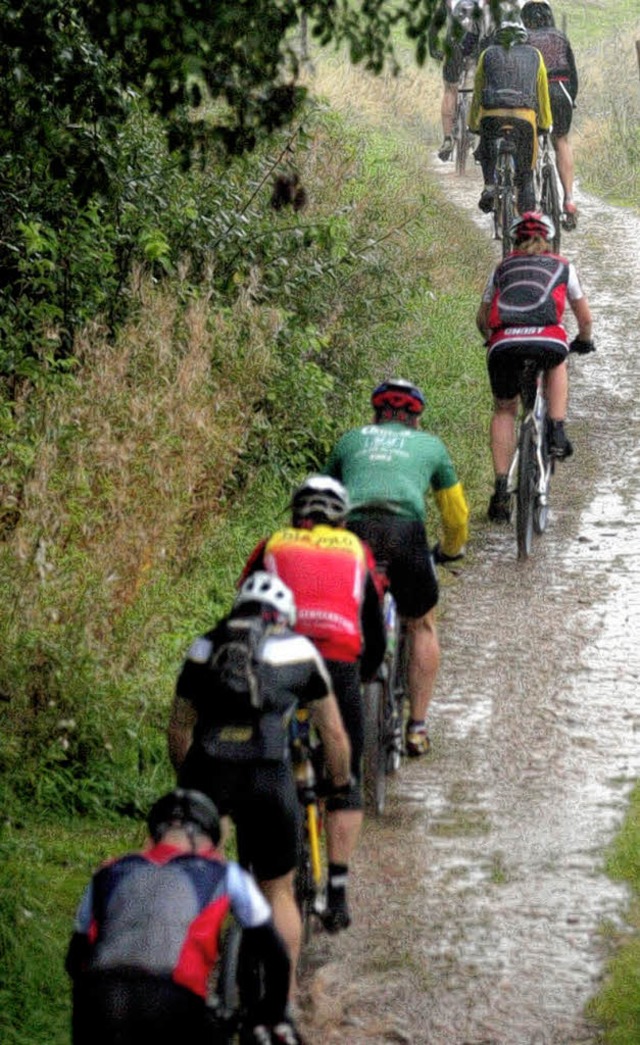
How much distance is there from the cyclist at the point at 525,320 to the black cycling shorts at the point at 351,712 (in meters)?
4.86

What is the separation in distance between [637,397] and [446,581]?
4.73m

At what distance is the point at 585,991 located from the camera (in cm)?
629

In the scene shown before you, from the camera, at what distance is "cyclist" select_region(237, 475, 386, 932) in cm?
628

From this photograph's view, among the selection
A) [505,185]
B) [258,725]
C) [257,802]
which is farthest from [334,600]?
[505,185]

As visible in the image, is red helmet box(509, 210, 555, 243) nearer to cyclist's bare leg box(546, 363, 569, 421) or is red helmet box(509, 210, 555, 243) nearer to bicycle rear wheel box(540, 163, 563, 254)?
cyclist's bare leg box(546, 363, 569, 421)

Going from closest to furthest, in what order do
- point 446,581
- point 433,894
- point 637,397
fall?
point 433,894 < point 446,581 < point 637,397

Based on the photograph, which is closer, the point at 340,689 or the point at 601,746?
the point at 340,689

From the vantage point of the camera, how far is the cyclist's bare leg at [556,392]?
36.9ft

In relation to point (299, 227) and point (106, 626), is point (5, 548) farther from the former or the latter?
point (299, 227)

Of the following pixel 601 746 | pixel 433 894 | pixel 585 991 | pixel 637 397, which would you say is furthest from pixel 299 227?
pixel 585 991

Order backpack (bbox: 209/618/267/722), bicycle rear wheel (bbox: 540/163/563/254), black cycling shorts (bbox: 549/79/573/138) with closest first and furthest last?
1. backpack (bbox: 209/618/267/722)
2. bicycle rear wheel (bbox: 540/163/563/254)
3. black cycling shorts (bbox: 549/79/573/138)

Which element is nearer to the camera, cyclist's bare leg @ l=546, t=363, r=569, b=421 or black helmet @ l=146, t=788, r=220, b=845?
black helmet @ l=146, t=788, r=220, b=845

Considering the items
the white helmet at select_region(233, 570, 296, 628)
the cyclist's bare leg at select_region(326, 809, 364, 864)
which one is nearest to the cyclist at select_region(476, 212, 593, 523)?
the cyclist's bare leg at select_region(326, 809, 364, 864)

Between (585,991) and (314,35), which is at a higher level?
(314,35)
